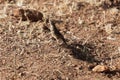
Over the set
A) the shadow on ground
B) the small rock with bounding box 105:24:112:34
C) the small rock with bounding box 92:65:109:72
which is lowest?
the small rock with bounding box 92:65:109:72

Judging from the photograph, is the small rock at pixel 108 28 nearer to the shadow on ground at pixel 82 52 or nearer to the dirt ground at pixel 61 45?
the dirt ground at pixel 61 45

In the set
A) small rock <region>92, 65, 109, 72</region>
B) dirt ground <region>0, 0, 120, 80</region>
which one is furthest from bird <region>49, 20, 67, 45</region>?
small rock <region>92, 65, 109, 72</region>

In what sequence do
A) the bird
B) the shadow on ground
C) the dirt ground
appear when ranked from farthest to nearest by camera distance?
the bird → the shadow on ground → the dirt ground

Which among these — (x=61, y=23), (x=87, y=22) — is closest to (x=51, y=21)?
(x=61, y=23)

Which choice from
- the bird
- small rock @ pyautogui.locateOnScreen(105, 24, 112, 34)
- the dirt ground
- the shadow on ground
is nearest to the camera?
the dirt ground

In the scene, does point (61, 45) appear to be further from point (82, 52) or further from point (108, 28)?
point (108, 28)

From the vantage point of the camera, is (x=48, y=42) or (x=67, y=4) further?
(x=67, y=4)

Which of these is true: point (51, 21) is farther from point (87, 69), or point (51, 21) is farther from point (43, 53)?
point (87, 69)

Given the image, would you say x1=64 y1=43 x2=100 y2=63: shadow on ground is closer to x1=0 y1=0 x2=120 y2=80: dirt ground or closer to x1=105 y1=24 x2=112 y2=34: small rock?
x1=0 y1=0 x2=120 y2=80: dirt ground

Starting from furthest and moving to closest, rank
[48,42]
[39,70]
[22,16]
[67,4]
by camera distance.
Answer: [67,4]
[22,16]
[48,42]
[39,70]
